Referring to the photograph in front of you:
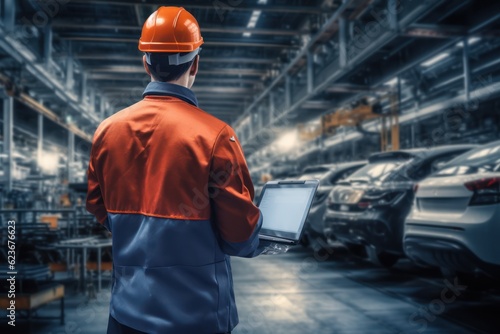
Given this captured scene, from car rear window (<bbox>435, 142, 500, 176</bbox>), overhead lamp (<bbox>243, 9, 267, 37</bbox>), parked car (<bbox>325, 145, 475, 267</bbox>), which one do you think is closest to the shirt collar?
car rear window (<bbox>435, 142, 500, 176</bbox>)

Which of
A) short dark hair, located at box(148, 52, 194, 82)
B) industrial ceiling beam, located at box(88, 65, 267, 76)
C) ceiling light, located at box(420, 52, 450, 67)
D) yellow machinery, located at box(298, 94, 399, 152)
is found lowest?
short dark hair, located at box(148, 52, 194, 82)

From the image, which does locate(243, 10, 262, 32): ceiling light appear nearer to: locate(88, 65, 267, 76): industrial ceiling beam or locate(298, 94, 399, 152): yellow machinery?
locate(88, 65, 267, 76): industrial ceiling beam

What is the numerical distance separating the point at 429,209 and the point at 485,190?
82 centimetres

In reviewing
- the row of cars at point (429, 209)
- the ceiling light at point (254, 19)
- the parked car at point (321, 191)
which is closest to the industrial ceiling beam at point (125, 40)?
the ceiling light at point (254, 19)

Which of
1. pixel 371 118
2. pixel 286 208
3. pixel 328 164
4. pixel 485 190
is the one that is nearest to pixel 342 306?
pixel 485 190

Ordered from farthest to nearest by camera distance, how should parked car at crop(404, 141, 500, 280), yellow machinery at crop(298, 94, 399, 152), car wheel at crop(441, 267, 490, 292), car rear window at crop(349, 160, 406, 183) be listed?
yellow machinery at crop(298, 94, 399, 152), car rear window at crop(349, 160, 406, 183), car wheel at crop(441, 267, 490, 292), parked car at crop(404, 141, 500, 280)

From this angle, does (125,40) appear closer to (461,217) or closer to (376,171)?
(376,171)

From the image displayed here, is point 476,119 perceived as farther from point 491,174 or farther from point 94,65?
point 94,65

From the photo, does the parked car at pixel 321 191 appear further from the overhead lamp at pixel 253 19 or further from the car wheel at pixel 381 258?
the overhead lamp at pixel 253 19

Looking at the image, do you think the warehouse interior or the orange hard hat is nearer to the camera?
the orange hard hat

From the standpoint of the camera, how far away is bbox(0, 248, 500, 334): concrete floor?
14.5 feet

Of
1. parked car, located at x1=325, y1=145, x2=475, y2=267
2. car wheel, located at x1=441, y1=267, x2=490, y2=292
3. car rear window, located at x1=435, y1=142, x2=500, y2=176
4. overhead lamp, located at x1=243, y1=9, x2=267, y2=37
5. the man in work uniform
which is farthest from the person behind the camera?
overhead lamp, located at x1=243, y1=9, x2=267, y2=37

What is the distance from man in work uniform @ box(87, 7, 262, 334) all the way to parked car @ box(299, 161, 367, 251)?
22.3 feet

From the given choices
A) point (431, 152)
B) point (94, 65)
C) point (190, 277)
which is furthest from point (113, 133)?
point (94, 65)
